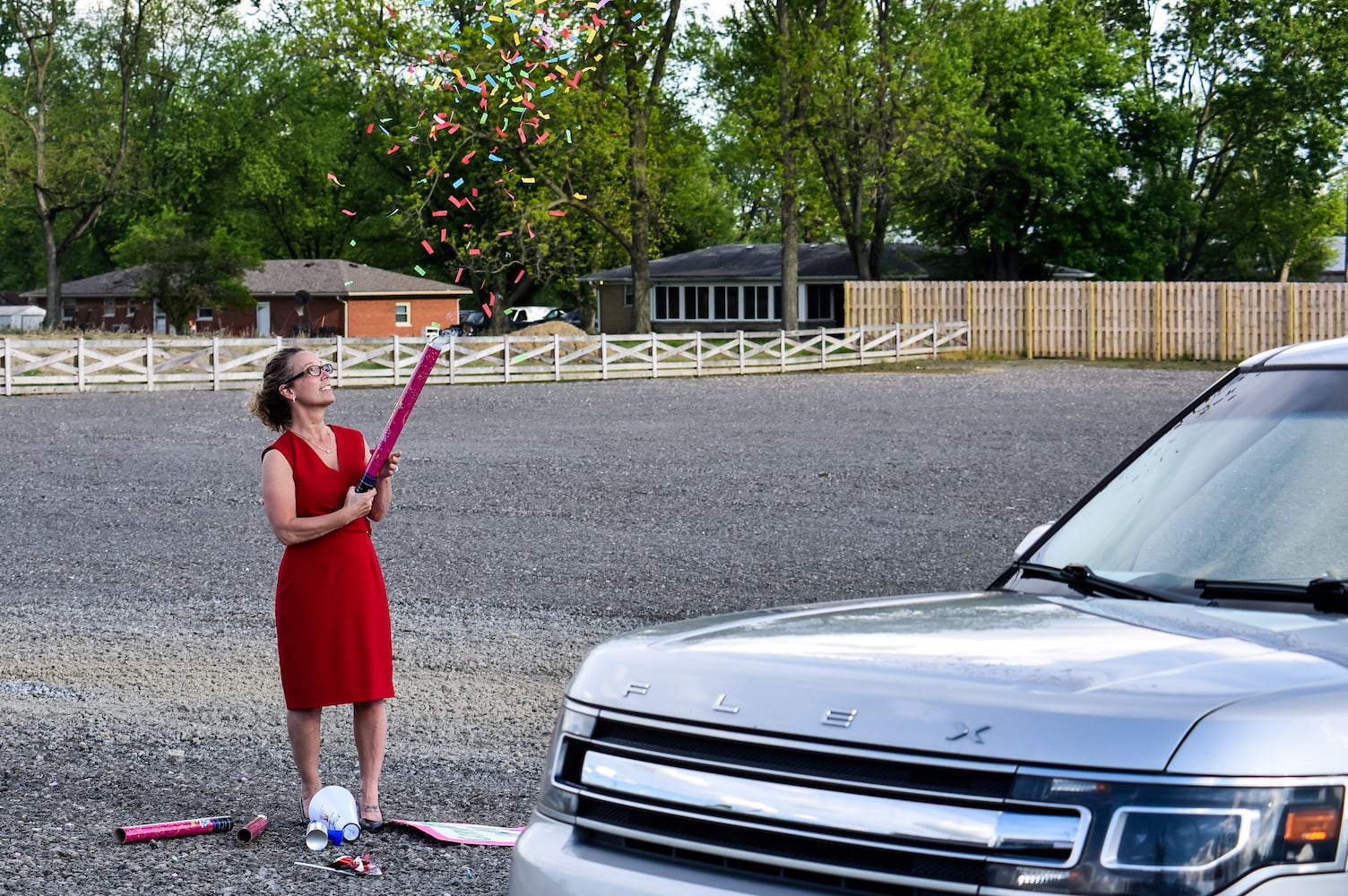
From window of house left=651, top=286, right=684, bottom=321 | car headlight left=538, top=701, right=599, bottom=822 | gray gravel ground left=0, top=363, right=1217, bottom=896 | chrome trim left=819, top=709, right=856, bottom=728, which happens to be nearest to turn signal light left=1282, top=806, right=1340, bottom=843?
chrome trim left=819, top=709, right=856, bottom=728

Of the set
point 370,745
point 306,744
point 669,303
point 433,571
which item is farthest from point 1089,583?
point 669,303

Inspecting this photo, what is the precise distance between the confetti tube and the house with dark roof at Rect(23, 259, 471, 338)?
7125 centimetres

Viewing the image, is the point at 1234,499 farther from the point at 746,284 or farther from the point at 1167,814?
the point at 746,284

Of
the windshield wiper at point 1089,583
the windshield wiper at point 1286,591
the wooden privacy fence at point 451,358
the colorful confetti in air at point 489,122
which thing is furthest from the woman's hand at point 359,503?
the wooden privacy fence at point 451,358

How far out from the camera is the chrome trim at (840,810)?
7.91 ft

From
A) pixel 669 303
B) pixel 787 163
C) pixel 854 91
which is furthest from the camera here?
pixel 669 303

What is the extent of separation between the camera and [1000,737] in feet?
8.13

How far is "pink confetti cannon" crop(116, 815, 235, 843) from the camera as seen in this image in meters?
5.82

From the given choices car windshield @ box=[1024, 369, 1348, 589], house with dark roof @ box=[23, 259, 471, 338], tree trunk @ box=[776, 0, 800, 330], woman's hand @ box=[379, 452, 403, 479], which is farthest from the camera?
house with dark roof @ box=[23, 259, 471, 338]

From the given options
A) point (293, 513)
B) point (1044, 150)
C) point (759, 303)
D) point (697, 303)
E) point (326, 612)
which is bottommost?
point (326, 612)

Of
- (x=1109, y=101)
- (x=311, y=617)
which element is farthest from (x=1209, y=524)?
(x=1109, y=101)

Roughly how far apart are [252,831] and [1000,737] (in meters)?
4.02

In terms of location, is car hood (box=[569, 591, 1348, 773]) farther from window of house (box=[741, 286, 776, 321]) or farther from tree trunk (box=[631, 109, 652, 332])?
window of house (box=[741, 286, 776, 321])

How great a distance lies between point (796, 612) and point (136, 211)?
86350 millimetres
